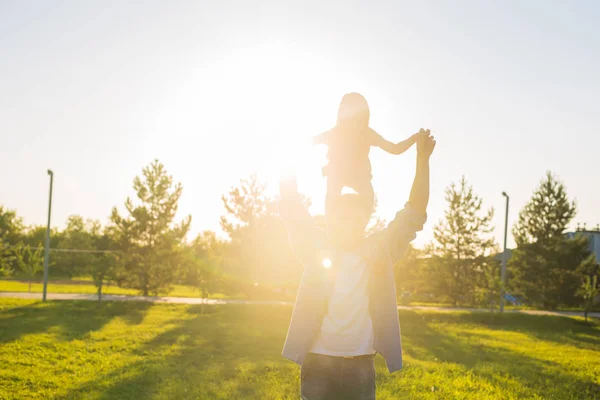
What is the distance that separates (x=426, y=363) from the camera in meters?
12.5

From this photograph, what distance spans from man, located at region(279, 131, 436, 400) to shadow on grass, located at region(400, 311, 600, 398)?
28.1 ft

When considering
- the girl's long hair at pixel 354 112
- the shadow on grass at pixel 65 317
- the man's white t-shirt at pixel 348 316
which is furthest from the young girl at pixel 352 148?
the shadow on grass at pixel 65 317

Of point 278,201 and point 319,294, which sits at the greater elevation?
point 278,201

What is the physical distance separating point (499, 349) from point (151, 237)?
2154 centimetres

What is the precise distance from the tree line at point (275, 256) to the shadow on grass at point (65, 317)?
10.4 feet

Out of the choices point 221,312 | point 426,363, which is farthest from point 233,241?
point 426,363

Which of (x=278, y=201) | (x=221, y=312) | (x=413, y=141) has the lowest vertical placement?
(x=221, y=312)

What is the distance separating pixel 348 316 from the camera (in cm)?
248

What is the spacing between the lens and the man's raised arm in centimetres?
252

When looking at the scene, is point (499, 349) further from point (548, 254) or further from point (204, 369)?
point (548, 254)

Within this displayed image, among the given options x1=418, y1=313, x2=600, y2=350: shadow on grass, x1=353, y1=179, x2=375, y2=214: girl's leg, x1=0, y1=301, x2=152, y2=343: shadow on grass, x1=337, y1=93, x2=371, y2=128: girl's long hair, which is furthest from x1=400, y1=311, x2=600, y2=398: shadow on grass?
x1=0, y1=301, x2=152, y2=343: shadow on grass

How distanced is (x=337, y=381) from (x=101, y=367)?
373 inches

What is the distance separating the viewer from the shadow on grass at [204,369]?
27.7ft

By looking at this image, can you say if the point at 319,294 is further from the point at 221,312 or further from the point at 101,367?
the point at 221,312
